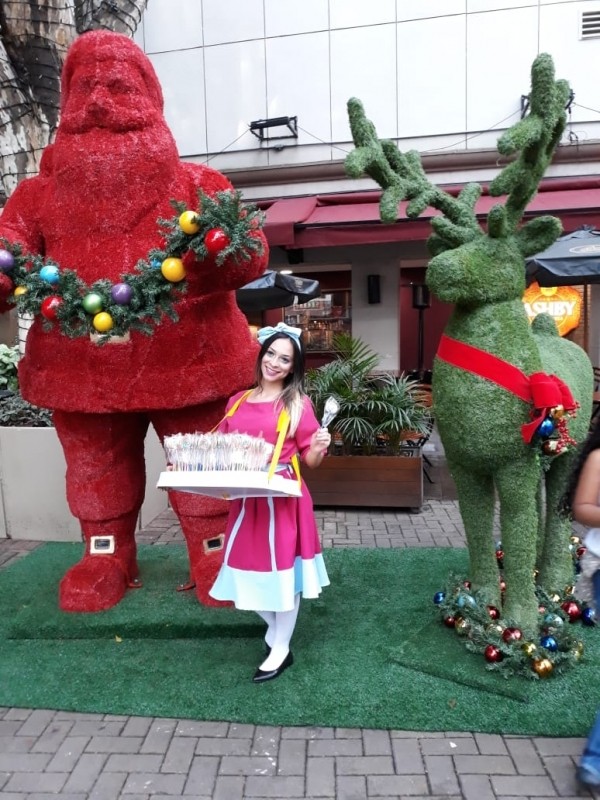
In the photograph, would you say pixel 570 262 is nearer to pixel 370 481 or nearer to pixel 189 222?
pixel 370 481

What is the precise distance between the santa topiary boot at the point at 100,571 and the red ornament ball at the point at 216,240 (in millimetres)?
1481

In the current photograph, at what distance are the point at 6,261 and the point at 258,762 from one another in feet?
7.27

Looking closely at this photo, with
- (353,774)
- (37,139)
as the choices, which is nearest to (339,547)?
(353,774)

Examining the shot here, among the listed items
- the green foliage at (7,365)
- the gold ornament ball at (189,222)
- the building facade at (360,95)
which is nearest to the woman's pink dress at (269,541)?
the gold ornament ball at (189,222)

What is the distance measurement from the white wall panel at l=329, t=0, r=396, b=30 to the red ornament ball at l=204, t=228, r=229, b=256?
702cm

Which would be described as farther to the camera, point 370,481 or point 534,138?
point 370,481

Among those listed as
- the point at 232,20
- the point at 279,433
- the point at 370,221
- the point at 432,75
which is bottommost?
the point at 279,433

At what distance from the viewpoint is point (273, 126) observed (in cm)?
828

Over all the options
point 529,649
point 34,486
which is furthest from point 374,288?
point 529,649

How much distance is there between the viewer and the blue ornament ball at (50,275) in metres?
2.58

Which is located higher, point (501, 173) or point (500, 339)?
point (501, 173)

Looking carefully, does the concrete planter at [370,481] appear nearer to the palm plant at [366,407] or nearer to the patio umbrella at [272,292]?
the palm plant at [366,407]

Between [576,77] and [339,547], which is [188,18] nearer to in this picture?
[576,77]

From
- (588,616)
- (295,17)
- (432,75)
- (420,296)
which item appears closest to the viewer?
(588,616)
